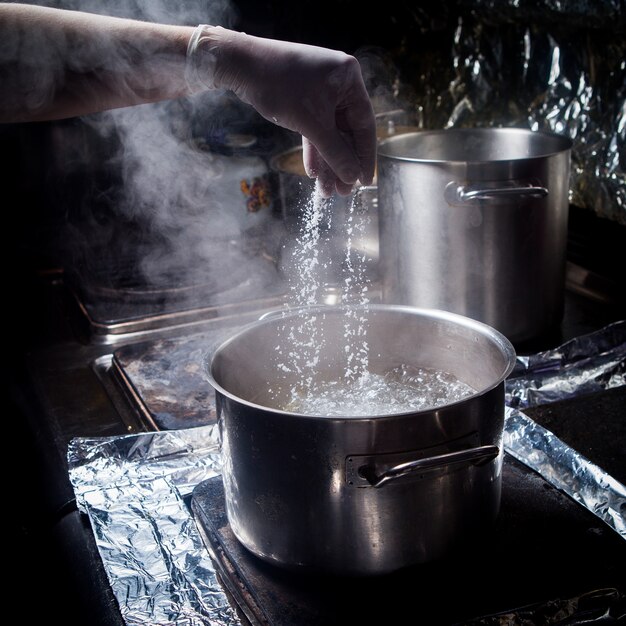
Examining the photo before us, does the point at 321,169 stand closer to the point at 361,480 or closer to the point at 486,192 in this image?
the point at 486,192

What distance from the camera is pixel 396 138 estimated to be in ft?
5.04

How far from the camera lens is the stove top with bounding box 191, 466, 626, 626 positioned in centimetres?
78

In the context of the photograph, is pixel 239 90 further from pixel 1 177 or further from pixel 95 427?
pixel 1 177

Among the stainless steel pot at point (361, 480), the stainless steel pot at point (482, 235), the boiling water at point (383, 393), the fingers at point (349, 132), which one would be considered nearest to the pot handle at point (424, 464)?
the stainless steel pot at point (361, 480)

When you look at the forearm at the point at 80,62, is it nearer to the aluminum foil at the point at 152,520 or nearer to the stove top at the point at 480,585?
the aluminum foil at the point at 152,520

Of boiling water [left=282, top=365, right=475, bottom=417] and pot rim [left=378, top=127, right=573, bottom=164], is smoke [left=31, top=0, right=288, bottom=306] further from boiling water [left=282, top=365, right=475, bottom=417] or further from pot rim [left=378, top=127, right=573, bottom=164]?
boiling water [left=282, top=365, right=475, bottom=417]

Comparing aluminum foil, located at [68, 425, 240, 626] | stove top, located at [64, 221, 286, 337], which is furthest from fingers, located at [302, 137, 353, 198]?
stove top, located at [64, 221, 286, 337]

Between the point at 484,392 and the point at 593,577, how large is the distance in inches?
10.2

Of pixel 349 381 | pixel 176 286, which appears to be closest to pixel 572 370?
pixel 349 381

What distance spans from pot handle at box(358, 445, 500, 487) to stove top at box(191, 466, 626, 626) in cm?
14

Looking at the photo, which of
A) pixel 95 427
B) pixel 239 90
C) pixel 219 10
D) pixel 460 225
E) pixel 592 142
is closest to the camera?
pixel 239 90

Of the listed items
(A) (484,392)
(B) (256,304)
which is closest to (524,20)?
(B) (256,304)

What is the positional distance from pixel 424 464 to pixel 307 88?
1.75 ft

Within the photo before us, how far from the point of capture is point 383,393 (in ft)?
3.46
